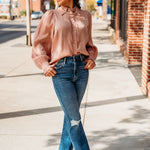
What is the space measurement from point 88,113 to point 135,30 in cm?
548

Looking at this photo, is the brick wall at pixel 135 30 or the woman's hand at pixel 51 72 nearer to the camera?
the woman's hand at pixel 51 72

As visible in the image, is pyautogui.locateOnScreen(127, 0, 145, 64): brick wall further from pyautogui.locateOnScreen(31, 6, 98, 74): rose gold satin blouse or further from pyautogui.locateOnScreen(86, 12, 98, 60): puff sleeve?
pyautogui.locateOnScreen(31, 6, 98, 74): rose gold satin blouse

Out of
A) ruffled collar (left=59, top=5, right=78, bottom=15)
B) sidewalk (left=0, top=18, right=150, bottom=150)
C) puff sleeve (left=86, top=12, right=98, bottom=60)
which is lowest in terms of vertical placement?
sidewalk (left=0, top=18, right=150, bottom=150)

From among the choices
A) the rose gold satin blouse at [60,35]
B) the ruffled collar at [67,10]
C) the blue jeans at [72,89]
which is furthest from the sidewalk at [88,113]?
the ruffled collar at [67,10]

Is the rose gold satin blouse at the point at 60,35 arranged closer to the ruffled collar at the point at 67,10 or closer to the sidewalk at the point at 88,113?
the ruffled collar at the point at 67,10

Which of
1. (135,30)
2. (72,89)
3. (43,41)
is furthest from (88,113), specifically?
(135,30)

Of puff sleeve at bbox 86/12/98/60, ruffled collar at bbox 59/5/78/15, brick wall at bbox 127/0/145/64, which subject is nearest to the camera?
ruffled collar at bbox 59/5/78/15

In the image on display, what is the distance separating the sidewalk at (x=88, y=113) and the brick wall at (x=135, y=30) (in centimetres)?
146

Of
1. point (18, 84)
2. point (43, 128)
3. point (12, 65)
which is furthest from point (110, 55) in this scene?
point (43, 128)

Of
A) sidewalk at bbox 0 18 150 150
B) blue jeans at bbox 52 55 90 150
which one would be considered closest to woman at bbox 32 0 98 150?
blue jeans at bbox 52 55 90 150

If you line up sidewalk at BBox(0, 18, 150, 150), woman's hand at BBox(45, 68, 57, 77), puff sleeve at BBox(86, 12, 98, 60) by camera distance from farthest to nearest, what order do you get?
sidewalk at BBox(0, 18, 150, 150) < puff sleeve at BBox(86, 12, 98, 60) < woman's hand at BBox(45, 68, 57, 77)

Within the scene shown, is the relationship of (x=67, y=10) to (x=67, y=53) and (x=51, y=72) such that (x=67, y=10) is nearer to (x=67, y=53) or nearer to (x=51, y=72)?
(x=67, y=53)

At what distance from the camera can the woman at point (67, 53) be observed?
3199mm

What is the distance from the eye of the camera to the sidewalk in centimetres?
449
